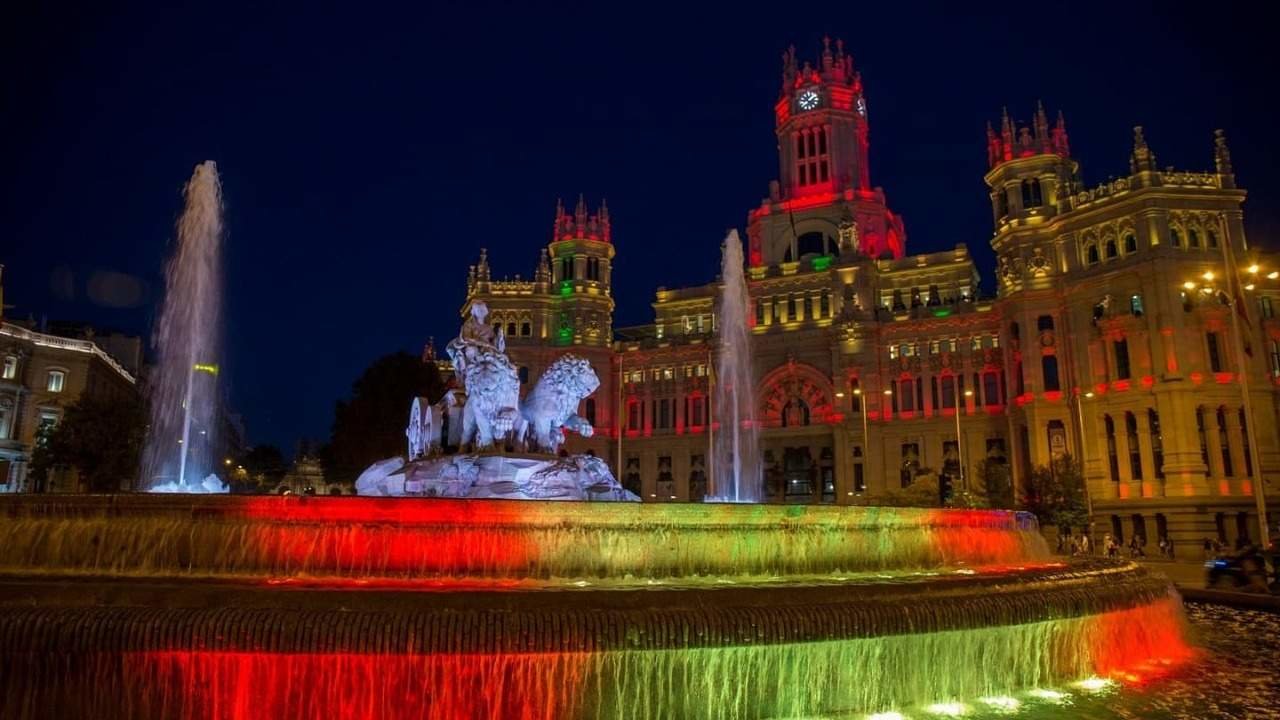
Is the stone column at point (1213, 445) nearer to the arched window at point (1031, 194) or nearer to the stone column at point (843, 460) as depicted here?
the arched window at point (1031, 194)

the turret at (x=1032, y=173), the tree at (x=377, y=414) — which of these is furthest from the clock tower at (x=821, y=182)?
the tree at (x=377, y=414)

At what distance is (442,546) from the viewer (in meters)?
11.8

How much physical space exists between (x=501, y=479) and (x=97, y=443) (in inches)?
1459

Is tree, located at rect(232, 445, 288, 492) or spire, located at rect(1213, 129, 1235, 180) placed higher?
spire, located at rect(1213, 129, 1235, 180)

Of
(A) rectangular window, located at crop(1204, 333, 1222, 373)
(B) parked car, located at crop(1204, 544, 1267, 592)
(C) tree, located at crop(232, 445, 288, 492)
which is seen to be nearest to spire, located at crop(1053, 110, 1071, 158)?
(A) rectangular window, located at crop(1204, 333, 1222, 373)

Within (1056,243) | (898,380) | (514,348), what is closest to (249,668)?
(1056,243)

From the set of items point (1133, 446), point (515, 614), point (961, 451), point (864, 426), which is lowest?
point (515, 614)

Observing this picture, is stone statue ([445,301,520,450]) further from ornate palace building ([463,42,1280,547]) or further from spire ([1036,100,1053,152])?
spire ([1036,100,1053,152])

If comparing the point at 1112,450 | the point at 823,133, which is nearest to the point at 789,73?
the point at 823,133

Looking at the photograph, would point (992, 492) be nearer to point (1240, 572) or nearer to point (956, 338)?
point (956, 338)

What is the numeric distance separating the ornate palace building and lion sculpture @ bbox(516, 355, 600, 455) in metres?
21.8

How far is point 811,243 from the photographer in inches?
3145

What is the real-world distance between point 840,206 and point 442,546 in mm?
71987

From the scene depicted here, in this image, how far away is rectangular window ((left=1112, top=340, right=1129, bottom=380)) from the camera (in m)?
50.9
